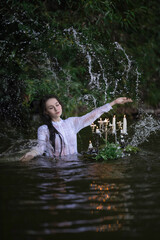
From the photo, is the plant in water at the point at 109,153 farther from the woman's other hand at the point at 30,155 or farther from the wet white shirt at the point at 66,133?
the woman's other hand at the point at 30,155

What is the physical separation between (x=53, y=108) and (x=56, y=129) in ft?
1.05

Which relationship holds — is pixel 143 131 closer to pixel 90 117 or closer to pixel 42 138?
pixel 90 117

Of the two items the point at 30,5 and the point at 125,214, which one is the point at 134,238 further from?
the point at 30,5

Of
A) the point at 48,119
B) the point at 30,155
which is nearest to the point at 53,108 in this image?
the point at 48,119

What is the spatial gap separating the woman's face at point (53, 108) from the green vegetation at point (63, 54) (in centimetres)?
379

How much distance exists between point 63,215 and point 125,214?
0.52m

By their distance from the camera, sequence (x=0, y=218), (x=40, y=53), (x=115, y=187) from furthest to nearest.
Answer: (x=40, y=53) → (x=115, y=187) → (x=0, y=218)

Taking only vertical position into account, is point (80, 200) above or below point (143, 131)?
below

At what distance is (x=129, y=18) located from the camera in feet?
44.7

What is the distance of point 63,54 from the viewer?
39.4ft

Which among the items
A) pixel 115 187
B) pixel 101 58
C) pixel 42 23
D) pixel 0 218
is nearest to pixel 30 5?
pixel 42 23

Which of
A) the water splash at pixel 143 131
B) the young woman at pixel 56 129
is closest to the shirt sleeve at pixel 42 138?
the young woman at pixel 56 129

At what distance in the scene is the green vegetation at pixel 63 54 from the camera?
11.5 m

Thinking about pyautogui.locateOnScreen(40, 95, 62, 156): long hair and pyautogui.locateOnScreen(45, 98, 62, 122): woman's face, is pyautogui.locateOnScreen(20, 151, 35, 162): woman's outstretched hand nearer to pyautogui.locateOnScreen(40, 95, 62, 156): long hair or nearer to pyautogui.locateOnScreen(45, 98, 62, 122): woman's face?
pyautogui.locateOnScreen(40, 95, 62, 156): long hair
